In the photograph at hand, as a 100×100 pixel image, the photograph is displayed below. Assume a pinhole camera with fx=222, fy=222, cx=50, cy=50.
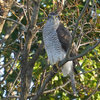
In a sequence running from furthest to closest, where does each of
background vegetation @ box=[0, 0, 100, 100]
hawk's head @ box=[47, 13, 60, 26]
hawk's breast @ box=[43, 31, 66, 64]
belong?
1. hawk's head @ box=[47, 13, 60, 26]
2. hawk's breast @ box=[43, 31, 66, 64]
3. background vegetation @ box=[0, 0, 100, 100]

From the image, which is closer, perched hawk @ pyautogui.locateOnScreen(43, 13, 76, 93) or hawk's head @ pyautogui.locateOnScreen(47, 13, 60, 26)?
perched hawk @ pyautogui.locateOnScreen(43, 13, 76, 93)

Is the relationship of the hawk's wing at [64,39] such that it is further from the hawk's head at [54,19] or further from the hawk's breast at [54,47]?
the hawk's head at [54,19]

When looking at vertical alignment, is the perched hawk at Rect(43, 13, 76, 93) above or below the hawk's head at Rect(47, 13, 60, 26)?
below

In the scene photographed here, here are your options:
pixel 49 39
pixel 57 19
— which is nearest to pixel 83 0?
pixel 57 19

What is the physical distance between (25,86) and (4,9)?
148 cm

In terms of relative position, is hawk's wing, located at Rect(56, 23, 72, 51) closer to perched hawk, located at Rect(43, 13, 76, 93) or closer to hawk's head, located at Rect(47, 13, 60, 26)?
perched hawk, located at Rect(43, 13, 76, 93)

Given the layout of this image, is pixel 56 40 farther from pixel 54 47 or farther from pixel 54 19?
pixel 54 19

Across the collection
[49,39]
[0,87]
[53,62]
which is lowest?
[0,87]

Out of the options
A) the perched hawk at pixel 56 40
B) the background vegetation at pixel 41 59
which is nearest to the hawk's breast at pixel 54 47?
the perched hawk at pixel 56 40

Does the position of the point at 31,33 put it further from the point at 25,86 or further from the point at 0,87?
the point at 0,87

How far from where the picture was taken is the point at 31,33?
11.7 ft

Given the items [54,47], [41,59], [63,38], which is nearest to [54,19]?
[63,38]

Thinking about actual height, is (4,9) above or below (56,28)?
above

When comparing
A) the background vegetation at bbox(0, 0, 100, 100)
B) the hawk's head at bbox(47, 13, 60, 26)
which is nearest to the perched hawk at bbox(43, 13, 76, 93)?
the hawk's head at bbox(47, 13, 60, 26)
